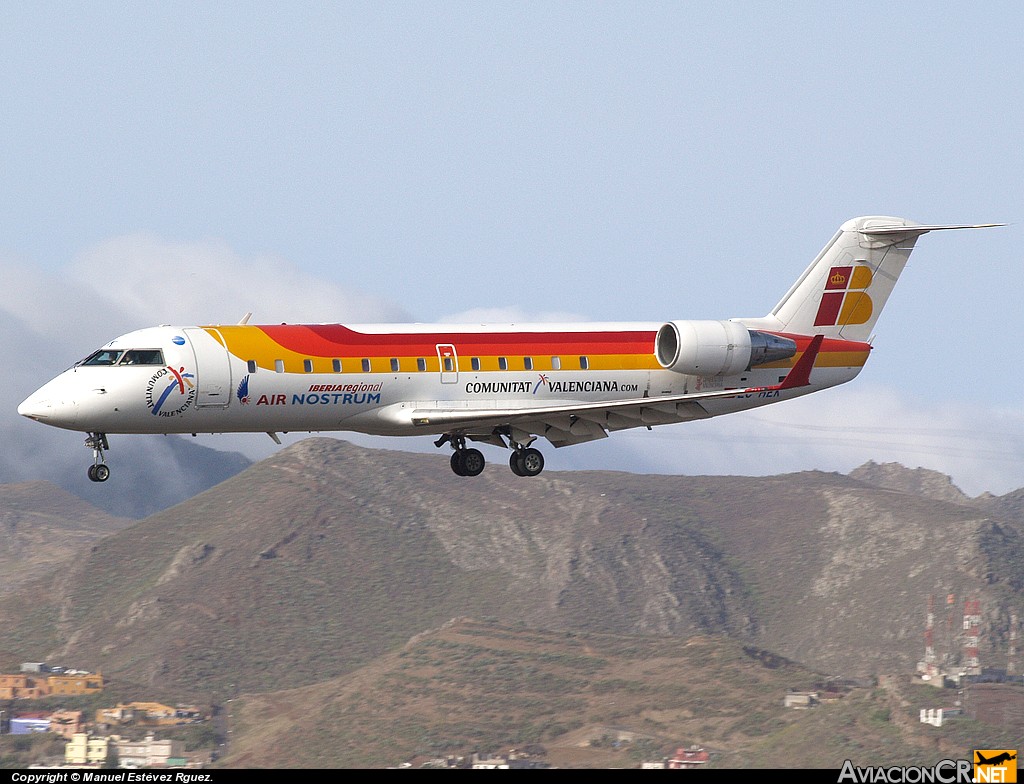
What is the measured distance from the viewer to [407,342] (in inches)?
1917

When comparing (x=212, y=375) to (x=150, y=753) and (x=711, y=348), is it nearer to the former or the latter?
(x=711, y=348)

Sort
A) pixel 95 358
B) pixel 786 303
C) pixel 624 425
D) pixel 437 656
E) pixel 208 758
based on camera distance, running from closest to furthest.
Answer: pixel 95 358
pixel 624 425
pixel 786 303
pixel 208 758
pixel 437 656

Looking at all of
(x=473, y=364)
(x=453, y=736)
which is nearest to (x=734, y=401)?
(x=473, y=364)

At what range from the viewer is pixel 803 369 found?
50.1 metres

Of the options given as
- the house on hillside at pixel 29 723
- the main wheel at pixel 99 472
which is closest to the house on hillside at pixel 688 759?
the house on hillside at pixel 29 723

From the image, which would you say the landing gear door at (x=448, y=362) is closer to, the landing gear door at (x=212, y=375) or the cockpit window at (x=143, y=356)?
the landing gear door at (x=212, y=375)

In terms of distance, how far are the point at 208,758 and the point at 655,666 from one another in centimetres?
4608

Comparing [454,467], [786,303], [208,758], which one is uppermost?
[786,303]

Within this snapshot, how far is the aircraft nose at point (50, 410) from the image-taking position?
45688 millimetres

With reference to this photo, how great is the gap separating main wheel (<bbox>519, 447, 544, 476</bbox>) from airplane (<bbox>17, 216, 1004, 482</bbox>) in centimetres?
4

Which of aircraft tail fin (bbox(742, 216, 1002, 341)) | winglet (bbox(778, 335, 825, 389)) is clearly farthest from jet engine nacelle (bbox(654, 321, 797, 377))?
aircraft tail fin (bbox(742, 216, 1002, 341))

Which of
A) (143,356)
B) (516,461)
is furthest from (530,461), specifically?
(143,356)

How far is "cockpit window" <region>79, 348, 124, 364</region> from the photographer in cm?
4662

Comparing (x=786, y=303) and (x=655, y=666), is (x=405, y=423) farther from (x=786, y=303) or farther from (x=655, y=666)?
(x=655, y=666)
